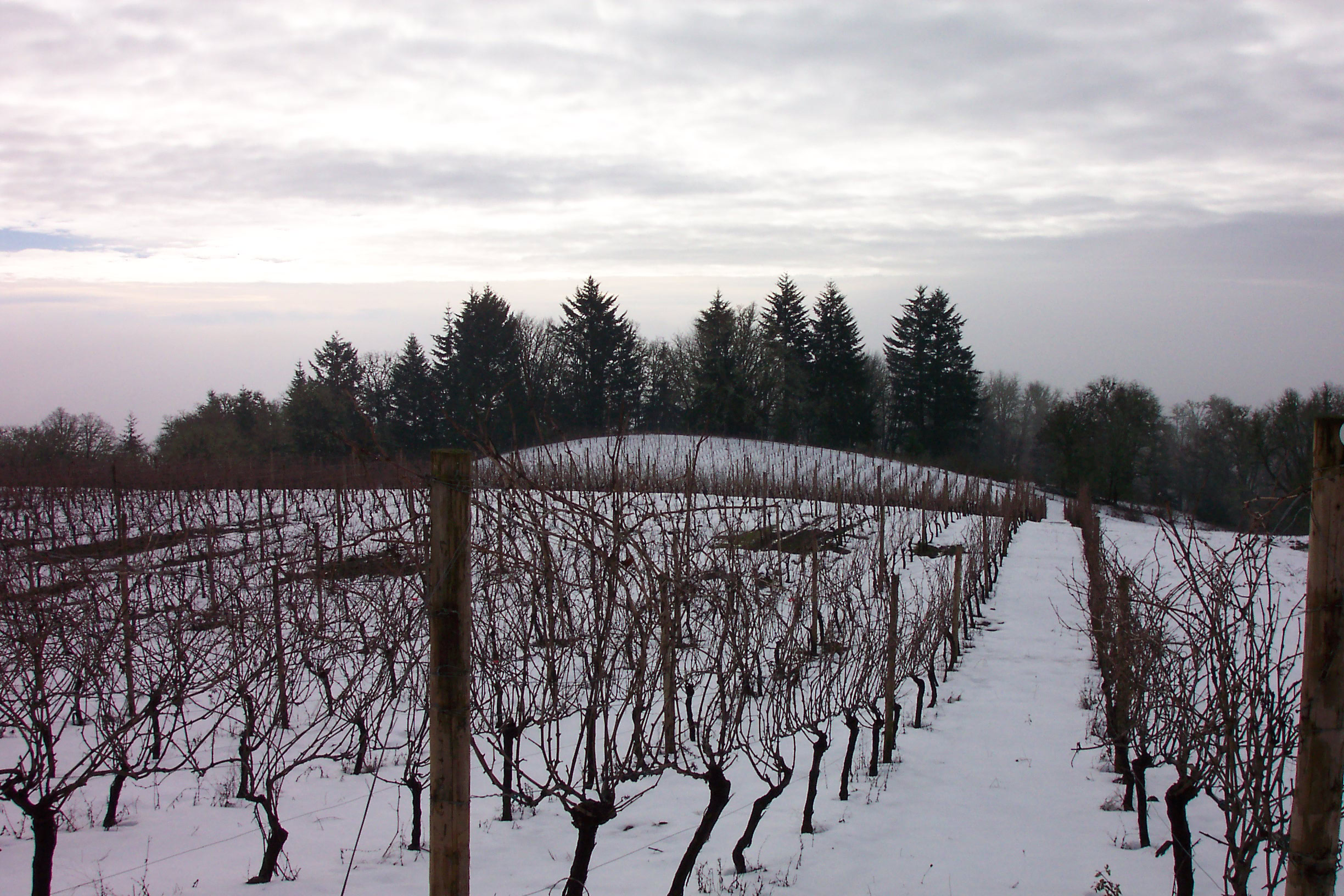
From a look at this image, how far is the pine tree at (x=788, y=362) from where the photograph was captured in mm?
45594

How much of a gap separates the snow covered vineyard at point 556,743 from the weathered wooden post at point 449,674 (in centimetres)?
19

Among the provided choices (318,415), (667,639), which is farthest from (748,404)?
(667,639)

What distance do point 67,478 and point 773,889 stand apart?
21630 millimetres

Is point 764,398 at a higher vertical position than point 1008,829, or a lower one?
higher

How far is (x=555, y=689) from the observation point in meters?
4.77

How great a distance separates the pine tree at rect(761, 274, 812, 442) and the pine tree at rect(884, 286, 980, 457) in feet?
23.1

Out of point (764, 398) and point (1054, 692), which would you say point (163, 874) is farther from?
point (764, 398)

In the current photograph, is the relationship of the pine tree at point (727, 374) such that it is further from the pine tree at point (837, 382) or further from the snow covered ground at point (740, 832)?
the snow covered ground at point (740, 832)

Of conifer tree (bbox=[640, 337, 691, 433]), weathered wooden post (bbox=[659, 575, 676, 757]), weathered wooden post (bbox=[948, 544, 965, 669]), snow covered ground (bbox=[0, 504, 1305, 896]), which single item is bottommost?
snow covered ground (bbox=[0, 504, 1305, 896])

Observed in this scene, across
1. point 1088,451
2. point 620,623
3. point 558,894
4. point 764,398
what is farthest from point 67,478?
point 1088,451

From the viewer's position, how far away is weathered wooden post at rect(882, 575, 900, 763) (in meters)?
7.78

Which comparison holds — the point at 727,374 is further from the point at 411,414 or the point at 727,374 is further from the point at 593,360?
the point at 411,414

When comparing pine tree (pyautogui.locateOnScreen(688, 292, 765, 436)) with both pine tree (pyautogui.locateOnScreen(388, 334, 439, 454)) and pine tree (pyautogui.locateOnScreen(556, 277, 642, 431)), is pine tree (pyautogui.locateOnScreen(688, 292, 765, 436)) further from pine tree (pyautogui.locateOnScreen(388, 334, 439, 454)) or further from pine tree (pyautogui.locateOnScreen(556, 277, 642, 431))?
pine tree (pyautogui.locateOnScreen(388, 334, 439, 454))

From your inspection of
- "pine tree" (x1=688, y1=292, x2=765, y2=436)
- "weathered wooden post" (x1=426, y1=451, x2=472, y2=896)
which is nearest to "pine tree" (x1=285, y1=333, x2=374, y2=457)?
"pine tree" (x1=688, y1=292, x2=765, y2=436)
